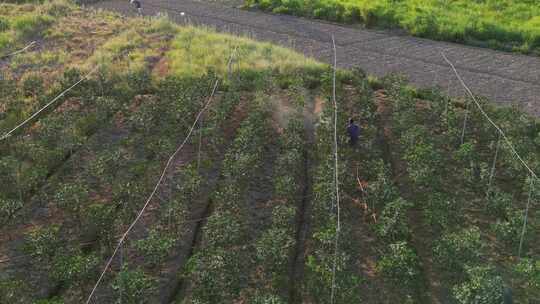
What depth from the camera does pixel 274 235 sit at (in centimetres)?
872

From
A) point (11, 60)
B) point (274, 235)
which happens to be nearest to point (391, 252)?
point (274, 235)

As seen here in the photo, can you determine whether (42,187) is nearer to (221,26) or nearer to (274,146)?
(274,146)

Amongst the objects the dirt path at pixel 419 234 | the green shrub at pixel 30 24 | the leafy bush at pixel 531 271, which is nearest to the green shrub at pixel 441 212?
the dirt path at pixel 419 234

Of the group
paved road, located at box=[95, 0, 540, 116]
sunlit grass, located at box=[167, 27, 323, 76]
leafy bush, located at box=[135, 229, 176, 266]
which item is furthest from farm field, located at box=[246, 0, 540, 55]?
leafy bush, located at box=[135, 229, 176, 266]

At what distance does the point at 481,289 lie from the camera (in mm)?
7668

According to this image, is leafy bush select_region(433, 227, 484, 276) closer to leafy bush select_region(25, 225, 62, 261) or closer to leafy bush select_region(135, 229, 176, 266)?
leafy bush select_region(135, 229, 176, 266)

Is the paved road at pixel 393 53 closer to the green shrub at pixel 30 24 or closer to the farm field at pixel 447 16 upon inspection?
the farm field at pixel 447 16

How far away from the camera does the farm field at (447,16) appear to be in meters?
21.1

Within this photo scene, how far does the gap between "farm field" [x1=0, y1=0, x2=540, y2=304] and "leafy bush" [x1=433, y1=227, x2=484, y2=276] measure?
1.2 inches

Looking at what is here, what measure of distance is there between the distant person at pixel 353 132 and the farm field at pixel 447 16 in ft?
35.6

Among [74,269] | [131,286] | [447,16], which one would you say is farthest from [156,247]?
[447,16]

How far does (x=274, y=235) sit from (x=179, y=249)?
1.91 m

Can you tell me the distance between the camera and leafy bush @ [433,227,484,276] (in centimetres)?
851

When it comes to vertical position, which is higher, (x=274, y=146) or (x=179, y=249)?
(x=274, y=146)
